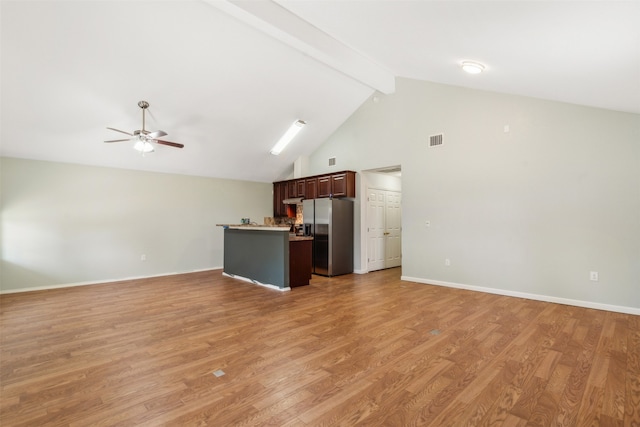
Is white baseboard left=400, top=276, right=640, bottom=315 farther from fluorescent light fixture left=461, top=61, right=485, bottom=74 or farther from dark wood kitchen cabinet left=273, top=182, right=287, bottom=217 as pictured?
dark wood kitchen cabinet left=273, top=182, right=287, bottom=217

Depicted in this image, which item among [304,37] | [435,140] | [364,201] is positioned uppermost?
[304,37]

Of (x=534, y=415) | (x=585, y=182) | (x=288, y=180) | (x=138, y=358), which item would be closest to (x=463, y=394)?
(x=534, y=415)

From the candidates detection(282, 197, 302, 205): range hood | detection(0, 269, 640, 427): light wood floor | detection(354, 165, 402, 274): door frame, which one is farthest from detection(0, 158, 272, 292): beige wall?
detection(354, 165, 402, 274): door frame

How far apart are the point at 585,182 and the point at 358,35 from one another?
12.2ft

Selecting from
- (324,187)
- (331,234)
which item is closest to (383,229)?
(331,234)

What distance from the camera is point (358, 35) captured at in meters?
3.69

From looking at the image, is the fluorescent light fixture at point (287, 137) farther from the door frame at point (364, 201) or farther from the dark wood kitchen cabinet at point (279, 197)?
the door frame at point (364, 201)

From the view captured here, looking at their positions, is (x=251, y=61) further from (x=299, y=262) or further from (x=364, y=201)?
(x=364, y=201)

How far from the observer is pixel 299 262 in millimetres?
5703

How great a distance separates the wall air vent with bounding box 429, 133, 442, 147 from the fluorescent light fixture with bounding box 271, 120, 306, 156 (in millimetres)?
2567

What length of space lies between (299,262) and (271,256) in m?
0.54

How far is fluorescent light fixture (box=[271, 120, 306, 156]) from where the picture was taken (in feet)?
20.8

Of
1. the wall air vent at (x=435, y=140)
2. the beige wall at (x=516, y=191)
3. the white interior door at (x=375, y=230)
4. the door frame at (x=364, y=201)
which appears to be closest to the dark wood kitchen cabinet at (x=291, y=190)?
the door frame at (x=364, y=201)

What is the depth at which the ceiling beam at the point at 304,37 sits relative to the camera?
3.83 m
